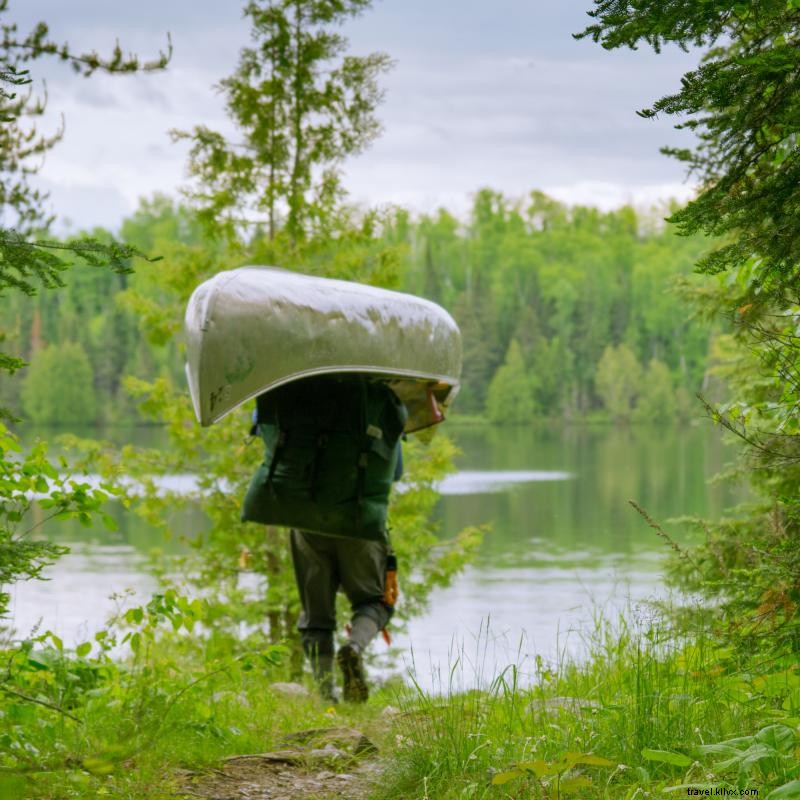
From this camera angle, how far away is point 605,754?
316 cm

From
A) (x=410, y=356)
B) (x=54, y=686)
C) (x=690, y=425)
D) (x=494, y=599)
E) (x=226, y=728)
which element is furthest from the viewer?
(x=690, y=425)

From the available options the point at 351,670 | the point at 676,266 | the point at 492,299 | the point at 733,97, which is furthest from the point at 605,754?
the point at 676,266

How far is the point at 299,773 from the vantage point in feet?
11.9

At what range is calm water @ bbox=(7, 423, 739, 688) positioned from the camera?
9.00 meters

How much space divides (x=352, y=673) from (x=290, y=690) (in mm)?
311

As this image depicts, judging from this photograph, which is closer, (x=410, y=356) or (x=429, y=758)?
(x=429, y=758)

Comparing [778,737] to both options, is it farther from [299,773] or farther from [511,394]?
[511,394]

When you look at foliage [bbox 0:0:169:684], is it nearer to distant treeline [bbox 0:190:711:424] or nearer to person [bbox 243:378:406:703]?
person [bbox 243:378:406:703]

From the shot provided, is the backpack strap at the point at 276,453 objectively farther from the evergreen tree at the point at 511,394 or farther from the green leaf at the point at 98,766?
the evergreen tree at the point at 511,394

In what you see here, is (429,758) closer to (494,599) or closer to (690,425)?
(494,599)

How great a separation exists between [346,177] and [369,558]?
24.3ft

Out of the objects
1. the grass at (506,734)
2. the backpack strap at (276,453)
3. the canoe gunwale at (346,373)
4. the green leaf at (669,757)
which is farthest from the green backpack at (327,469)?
the green leaf at (669,757)

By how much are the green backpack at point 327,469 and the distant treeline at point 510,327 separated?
7282 cm

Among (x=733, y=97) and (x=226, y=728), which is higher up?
(x=733, y=97)
